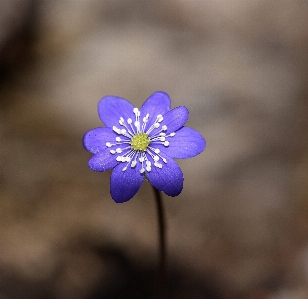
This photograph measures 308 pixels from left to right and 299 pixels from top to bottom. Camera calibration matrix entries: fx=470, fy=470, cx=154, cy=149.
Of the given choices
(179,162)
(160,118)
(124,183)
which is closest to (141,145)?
(160,118)

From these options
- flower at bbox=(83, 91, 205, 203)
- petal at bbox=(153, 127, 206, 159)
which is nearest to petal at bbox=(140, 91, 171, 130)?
flower at bbox=(83, 91, 205, 203)

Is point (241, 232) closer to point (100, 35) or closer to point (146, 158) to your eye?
point (146, 158)

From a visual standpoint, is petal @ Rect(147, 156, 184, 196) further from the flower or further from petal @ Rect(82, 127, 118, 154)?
petal @ Rect(82, 127, 118, 154)

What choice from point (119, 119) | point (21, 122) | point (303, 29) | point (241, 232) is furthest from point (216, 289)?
point (303, 29)

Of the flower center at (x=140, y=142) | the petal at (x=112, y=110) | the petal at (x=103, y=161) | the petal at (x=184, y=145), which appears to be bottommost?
the petal at (x=103, y=161)

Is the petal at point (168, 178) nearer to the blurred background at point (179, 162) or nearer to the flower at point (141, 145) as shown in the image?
the flower at point (141, 145)

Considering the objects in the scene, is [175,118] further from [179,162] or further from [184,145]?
[179,162]

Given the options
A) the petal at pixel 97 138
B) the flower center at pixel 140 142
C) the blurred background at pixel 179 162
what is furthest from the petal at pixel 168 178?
the blurred background at pixel 179 162
